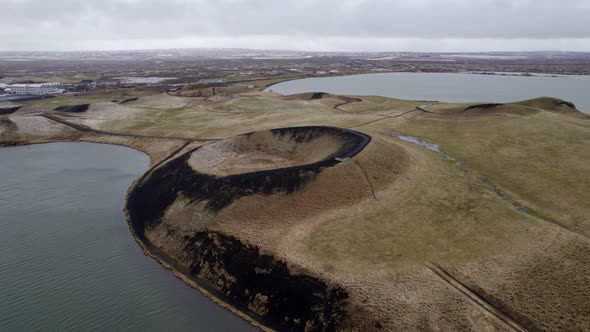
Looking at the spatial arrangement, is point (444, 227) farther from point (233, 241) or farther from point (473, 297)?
point (233, 241)

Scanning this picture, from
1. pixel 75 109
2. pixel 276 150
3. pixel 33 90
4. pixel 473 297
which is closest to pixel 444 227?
pixel 473 297

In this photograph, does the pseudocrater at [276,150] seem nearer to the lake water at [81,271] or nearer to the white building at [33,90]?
the lake water at [81,271]

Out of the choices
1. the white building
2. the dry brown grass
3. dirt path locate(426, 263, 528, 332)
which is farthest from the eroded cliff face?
the white building

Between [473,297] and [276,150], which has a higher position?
[276,150]

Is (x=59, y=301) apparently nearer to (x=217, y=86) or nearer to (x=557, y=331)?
(x=557, y=331)

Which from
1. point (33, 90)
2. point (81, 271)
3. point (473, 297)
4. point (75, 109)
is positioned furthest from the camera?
point (33, 90)

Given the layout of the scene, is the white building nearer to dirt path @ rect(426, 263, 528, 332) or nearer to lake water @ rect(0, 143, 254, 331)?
lake water @ rect(0, 143, 254, 331)

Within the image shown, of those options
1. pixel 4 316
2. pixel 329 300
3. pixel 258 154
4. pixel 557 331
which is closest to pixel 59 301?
pixel 4 316
